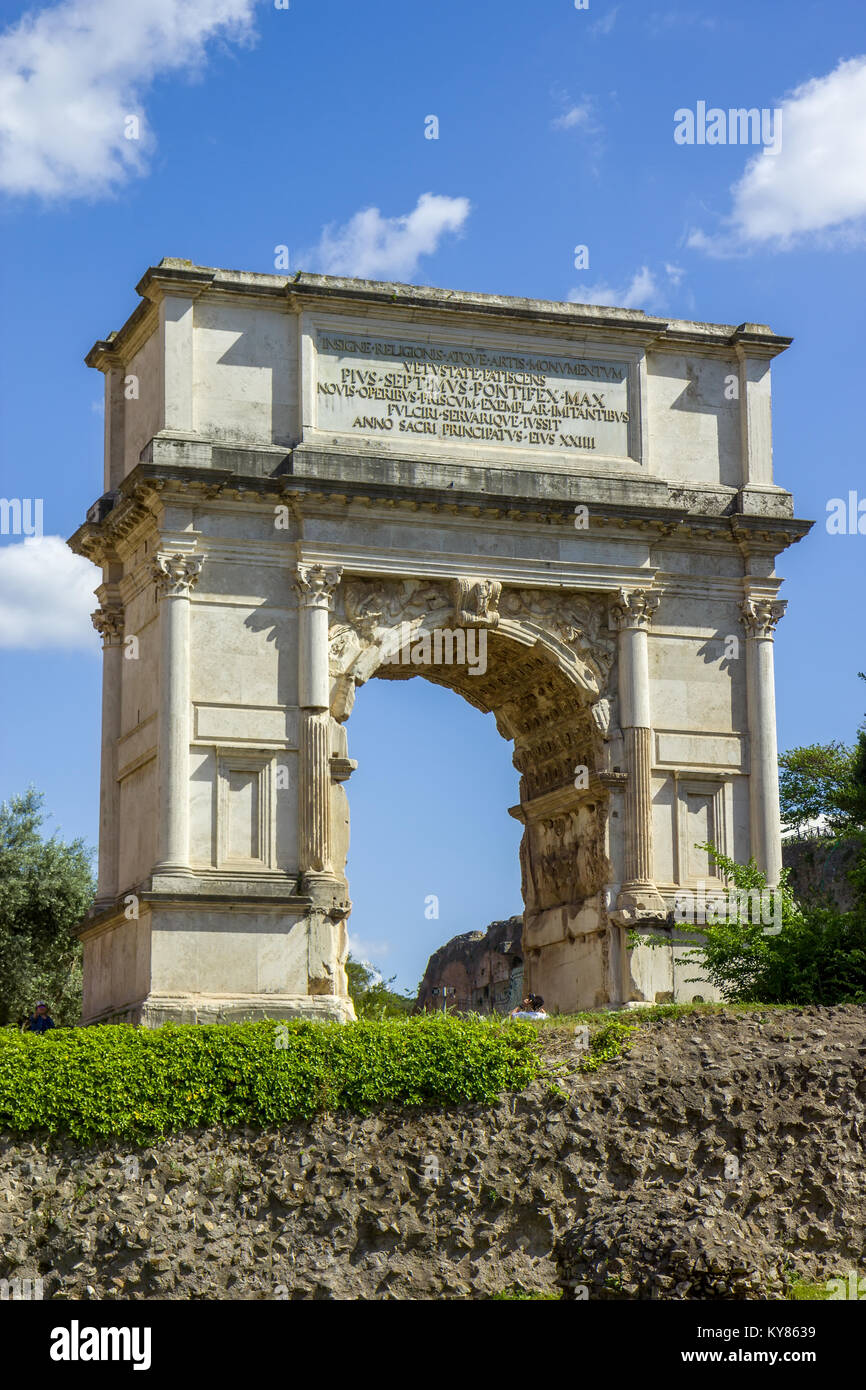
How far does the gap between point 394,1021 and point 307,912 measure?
291 inches

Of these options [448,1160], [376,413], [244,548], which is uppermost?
[376,413]

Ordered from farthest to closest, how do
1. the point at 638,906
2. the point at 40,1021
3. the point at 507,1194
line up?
1. the point at 638,906
2. the point at 40,1021
3. the point at 507,1194

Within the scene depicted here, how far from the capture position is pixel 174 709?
3488 centimetres

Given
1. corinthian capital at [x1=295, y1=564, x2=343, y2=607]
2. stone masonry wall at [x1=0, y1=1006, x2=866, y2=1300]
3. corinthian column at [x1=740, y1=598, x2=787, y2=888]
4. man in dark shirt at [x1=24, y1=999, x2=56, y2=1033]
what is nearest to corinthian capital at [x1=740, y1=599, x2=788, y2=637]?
corinthian column at [x1=740, y1=598, x2=787, y2=888]

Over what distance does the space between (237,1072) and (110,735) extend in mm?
13655

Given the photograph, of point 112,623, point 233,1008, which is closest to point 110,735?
point 112,623

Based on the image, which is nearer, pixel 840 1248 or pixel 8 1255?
pixel 8 1255

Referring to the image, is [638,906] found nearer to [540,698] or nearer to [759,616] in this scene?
[540,698]

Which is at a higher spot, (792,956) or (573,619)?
(573,619)

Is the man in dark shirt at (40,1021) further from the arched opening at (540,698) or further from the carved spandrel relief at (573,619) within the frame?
the carved spandrel relief at (573,619)

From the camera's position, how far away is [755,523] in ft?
126
